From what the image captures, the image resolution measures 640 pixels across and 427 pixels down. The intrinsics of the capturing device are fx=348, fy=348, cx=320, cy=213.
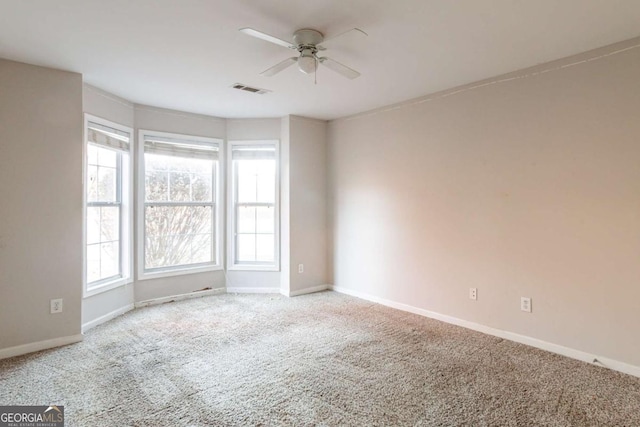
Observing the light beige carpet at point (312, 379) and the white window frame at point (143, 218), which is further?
the white window frame at point (143, 218)

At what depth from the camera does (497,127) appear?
3375mm

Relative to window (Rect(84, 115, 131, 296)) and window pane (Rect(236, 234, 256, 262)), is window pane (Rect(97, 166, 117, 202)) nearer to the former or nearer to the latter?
window (Rect(84, 115, 131, 296))

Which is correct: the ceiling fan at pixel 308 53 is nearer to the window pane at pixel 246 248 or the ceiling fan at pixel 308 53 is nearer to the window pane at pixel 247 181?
the window pane at pixel 247 181

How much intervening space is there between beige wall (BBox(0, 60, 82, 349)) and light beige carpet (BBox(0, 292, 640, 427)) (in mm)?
374

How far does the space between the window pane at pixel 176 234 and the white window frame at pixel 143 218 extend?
80 mm

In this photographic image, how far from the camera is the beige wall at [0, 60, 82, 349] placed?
9.66 ft

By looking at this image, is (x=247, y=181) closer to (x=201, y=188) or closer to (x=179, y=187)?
(x=201, y=188)

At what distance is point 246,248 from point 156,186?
1.49 metres

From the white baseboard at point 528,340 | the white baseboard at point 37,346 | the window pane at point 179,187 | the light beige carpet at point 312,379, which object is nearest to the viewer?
the light beige carpet at point 312,379

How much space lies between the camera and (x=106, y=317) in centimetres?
383

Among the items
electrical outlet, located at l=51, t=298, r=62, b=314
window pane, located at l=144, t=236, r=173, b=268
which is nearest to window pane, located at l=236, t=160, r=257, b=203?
window pane, located at l=144, t=236, r=173, b=268

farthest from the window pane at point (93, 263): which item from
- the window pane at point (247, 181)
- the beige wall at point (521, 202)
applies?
the beige wall at point (521, 202)

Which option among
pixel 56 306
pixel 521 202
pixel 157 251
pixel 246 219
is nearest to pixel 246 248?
pixel 246 219

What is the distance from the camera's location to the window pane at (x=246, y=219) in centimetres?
513
